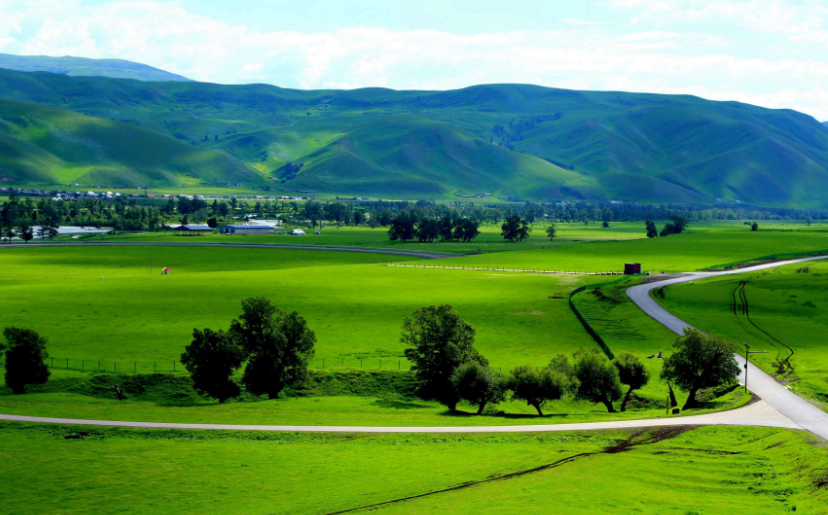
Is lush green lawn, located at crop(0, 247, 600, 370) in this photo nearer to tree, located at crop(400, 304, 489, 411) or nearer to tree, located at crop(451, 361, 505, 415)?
tree, located at crop(400, 304, 489, 411)

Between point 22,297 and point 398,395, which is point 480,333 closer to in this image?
point 398,395

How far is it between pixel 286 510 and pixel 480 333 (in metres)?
47.1

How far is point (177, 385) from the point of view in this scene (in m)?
59.4

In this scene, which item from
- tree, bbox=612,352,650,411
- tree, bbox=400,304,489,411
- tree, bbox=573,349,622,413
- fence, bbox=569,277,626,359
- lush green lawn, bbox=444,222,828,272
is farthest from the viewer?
lush green lawn, bbox=444,222,828,272

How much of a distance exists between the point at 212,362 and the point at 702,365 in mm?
39033

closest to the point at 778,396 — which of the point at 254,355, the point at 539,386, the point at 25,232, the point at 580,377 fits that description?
the point at 580,377

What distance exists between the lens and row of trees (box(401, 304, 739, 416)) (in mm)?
55188

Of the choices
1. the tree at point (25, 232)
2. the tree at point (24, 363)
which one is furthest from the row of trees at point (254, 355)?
the tree at point (25, 232)

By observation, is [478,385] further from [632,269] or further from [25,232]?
[25,232]

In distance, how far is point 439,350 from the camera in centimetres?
6178

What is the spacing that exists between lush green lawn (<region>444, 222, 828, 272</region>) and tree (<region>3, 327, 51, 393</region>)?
92.0 m

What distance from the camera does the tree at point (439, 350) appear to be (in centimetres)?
6072

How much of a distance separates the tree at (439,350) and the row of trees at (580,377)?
85 mm

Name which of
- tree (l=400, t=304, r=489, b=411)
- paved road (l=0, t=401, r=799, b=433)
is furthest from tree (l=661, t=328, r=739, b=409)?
tree (l=400, t=304, r=489, b=411)
